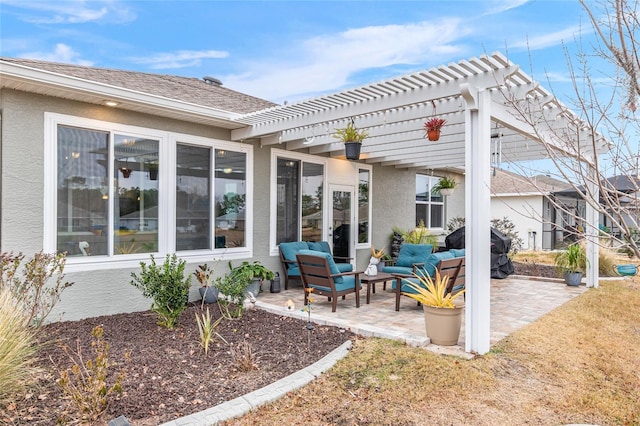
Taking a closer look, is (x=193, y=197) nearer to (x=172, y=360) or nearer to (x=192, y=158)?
(x=192, y=158)

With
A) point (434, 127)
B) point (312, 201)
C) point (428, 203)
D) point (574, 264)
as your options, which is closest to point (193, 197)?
point (312, 201)

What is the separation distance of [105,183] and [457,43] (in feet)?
18.0

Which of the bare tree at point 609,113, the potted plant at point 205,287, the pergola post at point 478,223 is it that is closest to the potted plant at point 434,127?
the pergola post at point 478,223

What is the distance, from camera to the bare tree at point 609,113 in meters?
2.19

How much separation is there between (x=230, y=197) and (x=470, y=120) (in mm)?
4650

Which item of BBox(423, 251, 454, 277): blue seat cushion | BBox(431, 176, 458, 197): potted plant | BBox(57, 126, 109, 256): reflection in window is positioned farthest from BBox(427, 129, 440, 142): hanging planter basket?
BBox(431, 176, 458, 197): potted plant

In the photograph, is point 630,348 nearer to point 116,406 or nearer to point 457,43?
point 457,43

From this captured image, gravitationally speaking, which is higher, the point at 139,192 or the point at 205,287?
the point at 139,192

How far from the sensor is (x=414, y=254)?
8.10m

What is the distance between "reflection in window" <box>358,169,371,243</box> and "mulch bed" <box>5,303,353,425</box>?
16.3 feet

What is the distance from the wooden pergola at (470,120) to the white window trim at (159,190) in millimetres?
1025

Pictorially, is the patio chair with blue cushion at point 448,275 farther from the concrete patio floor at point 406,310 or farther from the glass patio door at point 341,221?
Result: the glass patio door at point 341,221

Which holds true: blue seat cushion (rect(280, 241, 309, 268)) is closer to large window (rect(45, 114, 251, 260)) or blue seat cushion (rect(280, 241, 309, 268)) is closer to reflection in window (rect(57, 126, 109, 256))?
large window (rect(45, 114, 251, 260))

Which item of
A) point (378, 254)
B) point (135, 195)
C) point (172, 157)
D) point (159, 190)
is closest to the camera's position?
point (135, 195)
